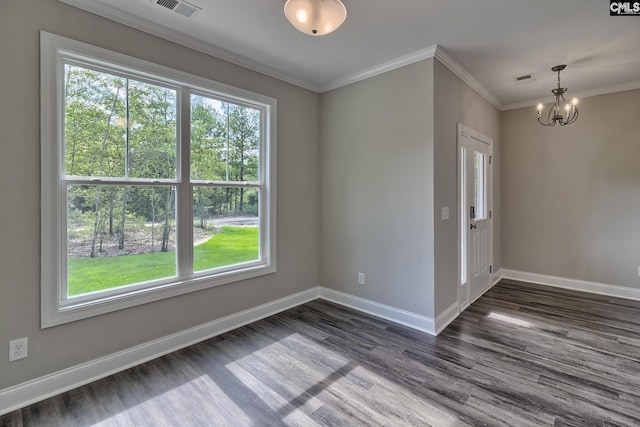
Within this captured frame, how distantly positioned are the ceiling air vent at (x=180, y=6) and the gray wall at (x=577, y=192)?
181 inches

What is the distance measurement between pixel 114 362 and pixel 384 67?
3.60 metres

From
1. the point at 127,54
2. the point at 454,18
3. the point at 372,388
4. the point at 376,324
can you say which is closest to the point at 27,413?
the point at 372,388

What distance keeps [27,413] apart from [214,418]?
3.78ft

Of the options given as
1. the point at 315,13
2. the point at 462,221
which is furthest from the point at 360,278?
the point at 315,13

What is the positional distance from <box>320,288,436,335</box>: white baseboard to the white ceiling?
2.57 meters

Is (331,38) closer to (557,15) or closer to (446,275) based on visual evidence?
(557,15)

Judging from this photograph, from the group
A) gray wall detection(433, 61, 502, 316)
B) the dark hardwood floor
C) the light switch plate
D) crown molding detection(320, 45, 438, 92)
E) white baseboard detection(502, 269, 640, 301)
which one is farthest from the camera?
white baseboard detection(502, 269, 640, 301)

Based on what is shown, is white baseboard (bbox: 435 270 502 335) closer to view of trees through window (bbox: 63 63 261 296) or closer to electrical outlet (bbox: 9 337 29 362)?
view of trees through window (bbox: 63 63 261 296)

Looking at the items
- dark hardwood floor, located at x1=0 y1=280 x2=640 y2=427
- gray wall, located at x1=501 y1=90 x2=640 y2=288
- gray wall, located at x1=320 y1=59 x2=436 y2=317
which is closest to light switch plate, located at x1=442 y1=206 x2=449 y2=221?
gray wall, located at x1=320 y1=59 x2=436 y2=317

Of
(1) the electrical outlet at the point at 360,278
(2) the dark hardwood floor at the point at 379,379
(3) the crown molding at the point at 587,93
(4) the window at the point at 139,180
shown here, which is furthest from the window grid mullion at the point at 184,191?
(3) the crown molding at the point at 587,93

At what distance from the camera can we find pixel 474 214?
12.5 ft

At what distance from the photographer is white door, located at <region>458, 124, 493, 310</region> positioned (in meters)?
3.48

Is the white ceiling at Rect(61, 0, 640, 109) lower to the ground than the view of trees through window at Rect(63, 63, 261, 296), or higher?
higher

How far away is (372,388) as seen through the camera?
2.10 m
